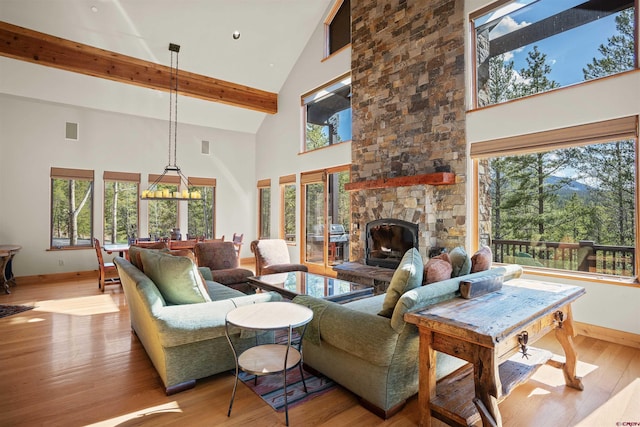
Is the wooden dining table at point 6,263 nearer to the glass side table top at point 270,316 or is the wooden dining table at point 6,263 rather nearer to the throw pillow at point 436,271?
the glass side table top at point 270,316

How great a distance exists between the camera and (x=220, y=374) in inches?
112

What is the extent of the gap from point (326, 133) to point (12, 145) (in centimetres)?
611

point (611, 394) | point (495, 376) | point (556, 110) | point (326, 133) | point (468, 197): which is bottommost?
point (611, 394)

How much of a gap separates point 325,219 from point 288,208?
1.48 meters

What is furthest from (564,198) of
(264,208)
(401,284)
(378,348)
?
(264,208)

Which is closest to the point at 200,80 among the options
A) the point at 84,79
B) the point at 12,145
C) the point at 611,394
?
the point at 84,79

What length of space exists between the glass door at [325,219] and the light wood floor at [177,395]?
4.02 metres

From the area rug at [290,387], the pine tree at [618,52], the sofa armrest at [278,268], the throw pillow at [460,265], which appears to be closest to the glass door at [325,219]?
the sofa armrest at [278,268]

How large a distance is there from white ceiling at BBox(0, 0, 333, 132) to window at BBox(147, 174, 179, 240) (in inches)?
67.4

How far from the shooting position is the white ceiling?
5629 millimetres

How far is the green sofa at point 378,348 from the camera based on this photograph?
213 centimetres

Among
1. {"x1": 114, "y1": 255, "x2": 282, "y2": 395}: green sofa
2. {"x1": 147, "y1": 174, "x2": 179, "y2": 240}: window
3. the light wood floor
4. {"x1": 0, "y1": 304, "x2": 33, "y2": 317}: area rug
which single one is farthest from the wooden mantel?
{"x1": 0, "y1": 304, "x2": 33, "y2": 317}: area rug

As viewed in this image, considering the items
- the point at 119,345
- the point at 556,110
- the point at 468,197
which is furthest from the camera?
the point at 468,197

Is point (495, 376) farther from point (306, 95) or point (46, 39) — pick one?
point (46, 39)
